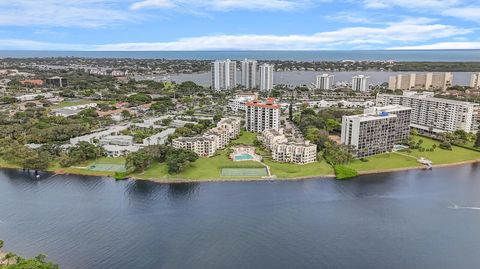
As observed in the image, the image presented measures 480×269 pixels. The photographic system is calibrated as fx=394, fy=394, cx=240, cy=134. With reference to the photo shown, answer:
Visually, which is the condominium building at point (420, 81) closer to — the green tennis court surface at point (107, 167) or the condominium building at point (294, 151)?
the condominium building at point (294, 151)

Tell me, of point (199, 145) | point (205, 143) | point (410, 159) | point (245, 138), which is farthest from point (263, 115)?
point (410, 159)

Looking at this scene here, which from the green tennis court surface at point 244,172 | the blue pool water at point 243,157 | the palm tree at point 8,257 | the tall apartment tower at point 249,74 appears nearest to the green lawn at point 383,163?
the green tennis court surface at point 244,172

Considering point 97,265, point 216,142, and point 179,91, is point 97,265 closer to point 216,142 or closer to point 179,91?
point 216,142

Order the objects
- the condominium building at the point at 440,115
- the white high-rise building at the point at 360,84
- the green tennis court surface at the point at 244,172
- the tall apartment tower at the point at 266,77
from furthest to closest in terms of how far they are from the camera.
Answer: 1. the tall apartment tower at the point at 266,77
2. the white high-rise building at the point at 360,84
3. the condominium building at the point at 440,115
4. the green tennis court surface at the point at 244,172

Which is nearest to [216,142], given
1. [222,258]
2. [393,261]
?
[222,258]

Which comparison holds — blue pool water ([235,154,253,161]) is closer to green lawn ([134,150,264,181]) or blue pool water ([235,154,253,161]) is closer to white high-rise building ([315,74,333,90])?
green lawn ([134,150,264,181])

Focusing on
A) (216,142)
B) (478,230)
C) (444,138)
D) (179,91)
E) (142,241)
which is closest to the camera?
(142,241)

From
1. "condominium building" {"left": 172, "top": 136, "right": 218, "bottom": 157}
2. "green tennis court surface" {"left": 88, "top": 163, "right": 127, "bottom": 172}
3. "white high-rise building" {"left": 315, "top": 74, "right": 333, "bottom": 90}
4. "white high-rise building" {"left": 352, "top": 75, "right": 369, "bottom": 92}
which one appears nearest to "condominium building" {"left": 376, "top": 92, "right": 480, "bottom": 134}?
"condominium building" {"left": 172, "top": 136, "right": 218, "bottom": 157}
